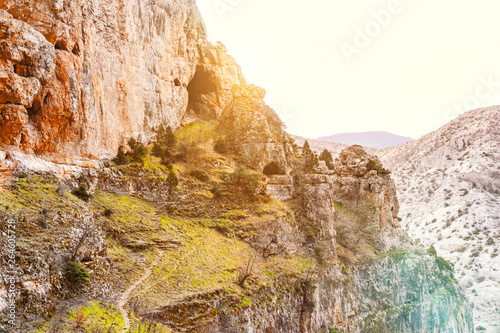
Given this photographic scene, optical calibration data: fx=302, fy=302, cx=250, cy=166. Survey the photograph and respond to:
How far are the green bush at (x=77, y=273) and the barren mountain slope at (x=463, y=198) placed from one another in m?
97.2

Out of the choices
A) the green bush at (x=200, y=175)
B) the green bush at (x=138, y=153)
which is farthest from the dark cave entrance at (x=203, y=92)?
the green bush at (x=138, y=153)

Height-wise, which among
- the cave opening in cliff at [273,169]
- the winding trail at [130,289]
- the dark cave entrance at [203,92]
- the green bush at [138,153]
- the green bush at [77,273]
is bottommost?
the winding trail at [130,289]

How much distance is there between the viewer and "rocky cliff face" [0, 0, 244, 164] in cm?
1848

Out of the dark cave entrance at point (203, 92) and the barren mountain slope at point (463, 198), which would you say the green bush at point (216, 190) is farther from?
the barren mountain slope at point (463, 198)

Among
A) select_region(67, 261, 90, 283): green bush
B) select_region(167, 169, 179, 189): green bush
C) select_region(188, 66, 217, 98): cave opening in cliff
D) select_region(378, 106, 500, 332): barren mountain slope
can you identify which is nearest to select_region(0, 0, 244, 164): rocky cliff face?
select_region(188, 66, 217, 98): cave opening in cliff

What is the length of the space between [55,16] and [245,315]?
25.1 m

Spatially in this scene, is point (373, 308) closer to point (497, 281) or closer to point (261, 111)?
point (261, 111)

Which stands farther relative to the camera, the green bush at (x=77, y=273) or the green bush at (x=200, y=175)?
the green bush at (x=200, y=175)

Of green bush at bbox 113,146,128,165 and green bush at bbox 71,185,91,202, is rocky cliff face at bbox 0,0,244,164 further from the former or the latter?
green bush at bbox 71,185,91,202

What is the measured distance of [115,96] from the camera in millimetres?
29375

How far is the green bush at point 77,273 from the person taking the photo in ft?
49.4

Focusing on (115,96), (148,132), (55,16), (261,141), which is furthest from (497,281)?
(55,16)

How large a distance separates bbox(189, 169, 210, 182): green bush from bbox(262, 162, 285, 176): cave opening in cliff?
8.08 meters

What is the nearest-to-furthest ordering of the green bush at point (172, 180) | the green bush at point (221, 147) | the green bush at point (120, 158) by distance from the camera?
1. the green bush at point (120, 158)
2. the green bush at point (172, 180)
3. the green bush at point (221, 147)
